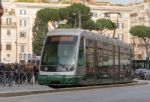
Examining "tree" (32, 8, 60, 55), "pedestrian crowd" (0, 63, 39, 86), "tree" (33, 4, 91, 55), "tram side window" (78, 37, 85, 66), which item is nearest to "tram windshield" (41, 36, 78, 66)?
"tram side window" (78, 37, 85, 66)

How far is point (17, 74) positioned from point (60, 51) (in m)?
4.16

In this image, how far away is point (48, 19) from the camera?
120750mm

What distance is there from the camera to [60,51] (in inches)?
1519

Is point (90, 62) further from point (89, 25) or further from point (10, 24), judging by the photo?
point (10, 24)

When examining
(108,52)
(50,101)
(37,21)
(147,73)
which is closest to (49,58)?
(108,52)

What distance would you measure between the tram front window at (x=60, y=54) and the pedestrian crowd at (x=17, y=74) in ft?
7.97

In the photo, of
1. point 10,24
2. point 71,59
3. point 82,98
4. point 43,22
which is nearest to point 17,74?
point 71,59

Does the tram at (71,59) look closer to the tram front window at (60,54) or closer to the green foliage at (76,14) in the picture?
the tram front window at (60,54)

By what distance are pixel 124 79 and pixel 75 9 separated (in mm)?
64208

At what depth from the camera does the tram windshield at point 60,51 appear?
38531 millimetres

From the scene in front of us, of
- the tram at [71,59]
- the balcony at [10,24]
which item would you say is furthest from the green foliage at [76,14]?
the tram at [71,59]

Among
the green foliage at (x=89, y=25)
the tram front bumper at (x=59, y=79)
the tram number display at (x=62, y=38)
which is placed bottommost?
the tram front bumper at (x=59, y=79)

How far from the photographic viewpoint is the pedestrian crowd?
128 feet

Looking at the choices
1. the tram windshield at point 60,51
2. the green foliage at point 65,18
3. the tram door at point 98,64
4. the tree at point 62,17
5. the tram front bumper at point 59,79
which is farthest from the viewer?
the green foliage at point 65,18
